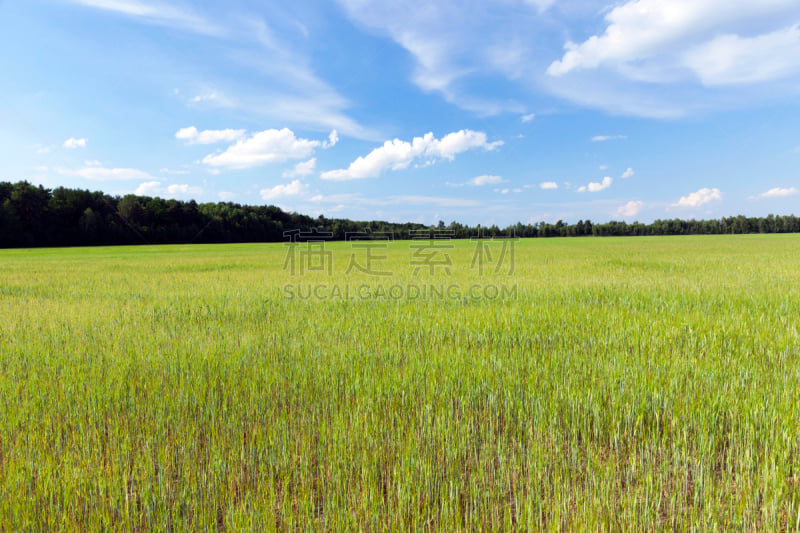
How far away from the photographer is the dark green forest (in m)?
61.8

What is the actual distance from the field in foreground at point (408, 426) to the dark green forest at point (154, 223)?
3439cm

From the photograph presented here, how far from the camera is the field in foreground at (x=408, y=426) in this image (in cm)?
188

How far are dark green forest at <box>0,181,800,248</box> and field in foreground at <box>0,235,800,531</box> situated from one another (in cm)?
3439

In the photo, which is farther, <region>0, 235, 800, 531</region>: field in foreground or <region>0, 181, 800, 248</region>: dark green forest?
<region>0, 181, 800, 248</region>: dark green forest

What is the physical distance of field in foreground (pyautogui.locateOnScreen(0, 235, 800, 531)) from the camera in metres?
1.88

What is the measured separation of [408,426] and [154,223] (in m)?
89.3

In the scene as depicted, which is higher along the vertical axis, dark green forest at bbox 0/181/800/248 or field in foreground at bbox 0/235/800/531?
dark green forest at bbox 0/181/800/248

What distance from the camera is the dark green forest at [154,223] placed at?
61750mm

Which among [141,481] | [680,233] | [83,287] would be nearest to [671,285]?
[141,481]

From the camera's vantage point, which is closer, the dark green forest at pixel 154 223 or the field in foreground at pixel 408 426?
the field in foreground at pixel 408 426

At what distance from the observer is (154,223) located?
74188mm

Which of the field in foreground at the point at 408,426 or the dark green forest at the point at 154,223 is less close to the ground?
the dark green forest at the point at 154,223

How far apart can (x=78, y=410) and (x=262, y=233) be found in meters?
87.9

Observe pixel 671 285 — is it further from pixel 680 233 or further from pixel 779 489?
pixel 680 233
